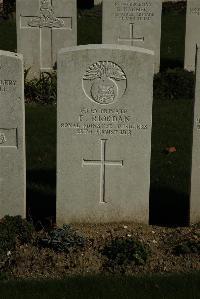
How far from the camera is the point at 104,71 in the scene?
23.7 feet

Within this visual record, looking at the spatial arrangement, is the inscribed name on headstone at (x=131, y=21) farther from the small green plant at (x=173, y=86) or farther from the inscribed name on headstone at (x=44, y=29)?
the small green plant at (x=173, y=86)

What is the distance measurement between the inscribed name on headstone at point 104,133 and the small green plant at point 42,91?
216 inches

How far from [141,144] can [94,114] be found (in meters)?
0.61

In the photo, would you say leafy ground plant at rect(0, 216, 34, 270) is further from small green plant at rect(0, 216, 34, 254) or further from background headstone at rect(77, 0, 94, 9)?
background headstone at rect(77, 0, 94, 9)

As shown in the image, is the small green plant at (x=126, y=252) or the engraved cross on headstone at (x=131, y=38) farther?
the engraved cross on headstone at (x=131, y=38)

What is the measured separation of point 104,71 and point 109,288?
232 centimetres

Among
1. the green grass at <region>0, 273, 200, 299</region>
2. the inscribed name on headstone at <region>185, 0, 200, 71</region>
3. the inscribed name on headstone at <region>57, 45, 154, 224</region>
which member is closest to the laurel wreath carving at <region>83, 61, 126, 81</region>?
the inscribed name on headstone at <region>57, 45, 154, 224</region>

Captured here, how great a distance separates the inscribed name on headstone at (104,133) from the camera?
23.6ft

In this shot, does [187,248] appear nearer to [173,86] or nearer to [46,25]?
[173,86]

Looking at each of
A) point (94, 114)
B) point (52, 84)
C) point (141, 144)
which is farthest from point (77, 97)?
point (52, 84)

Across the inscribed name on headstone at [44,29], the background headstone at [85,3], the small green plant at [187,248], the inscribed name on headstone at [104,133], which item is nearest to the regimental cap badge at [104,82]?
the inscribed name on headstone at [104,133]

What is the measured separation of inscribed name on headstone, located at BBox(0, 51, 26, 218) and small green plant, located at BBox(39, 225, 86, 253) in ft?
2.30

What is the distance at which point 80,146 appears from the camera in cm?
746

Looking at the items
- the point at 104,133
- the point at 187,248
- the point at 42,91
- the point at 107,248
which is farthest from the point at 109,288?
the point at 42,91
